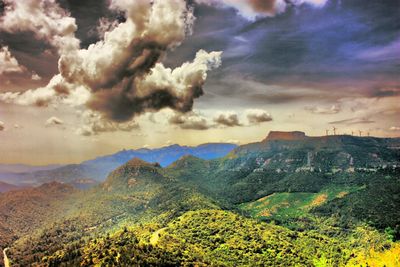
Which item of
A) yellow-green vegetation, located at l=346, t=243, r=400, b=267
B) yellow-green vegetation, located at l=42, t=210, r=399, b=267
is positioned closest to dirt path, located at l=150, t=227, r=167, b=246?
yellow-green vegetation, located at l=42, t=210, r=399, b=267

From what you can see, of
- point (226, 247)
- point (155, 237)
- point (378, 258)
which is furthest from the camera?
point (155, 237)

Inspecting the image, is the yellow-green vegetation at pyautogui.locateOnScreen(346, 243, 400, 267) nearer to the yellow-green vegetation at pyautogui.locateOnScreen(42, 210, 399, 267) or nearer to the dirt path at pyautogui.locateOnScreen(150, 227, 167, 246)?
the yellow-green vegetation at pyautogui.locateOnScreen(42, 210, 399, 267)

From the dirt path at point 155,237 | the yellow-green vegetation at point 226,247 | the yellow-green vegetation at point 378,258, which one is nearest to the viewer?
the yellow-green vegetation at point 226,247

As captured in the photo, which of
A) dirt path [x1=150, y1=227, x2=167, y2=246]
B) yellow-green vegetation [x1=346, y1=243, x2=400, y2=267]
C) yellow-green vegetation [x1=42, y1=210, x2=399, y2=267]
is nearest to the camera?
yellow-green vegetation [x1=42, y1=210, x2=399, y2=267]

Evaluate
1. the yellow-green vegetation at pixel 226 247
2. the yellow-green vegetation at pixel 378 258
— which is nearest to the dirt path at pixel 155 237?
the yellow-green vegetation at pixel 226 247

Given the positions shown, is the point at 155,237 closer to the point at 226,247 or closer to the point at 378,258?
the point at 226,247

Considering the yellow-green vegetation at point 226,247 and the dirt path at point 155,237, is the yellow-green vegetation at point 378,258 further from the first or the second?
the dirt path at point 155,237

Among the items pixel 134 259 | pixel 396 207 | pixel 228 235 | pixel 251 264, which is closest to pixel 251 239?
pixel 228 235

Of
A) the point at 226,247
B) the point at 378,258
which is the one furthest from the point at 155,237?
the point at 378,258

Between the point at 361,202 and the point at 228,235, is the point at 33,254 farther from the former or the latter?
the point at 361,202

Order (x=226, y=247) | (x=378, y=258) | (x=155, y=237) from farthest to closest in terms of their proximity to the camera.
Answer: (x=155, y=237) < (x=226, y=247) < (x=378, y=258)

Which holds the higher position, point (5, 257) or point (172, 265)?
point (172, 265)
